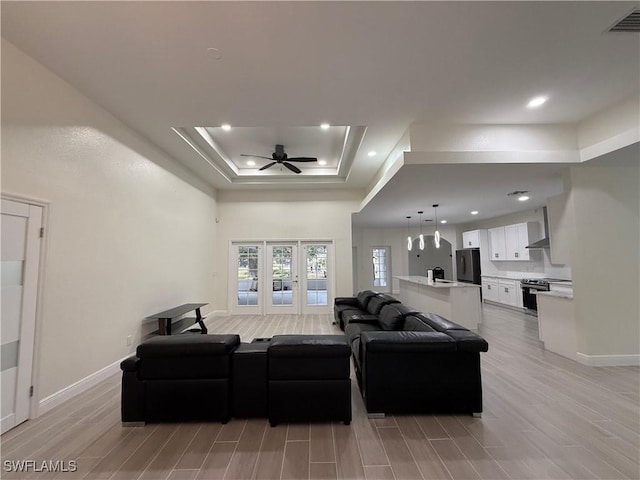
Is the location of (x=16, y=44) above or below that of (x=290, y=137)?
below

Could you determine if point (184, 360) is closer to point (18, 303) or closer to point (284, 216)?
point (18, 303)

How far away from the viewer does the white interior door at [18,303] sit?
2201 mm

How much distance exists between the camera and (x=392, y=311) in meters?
3.49

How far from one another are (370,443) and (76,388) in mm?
3067

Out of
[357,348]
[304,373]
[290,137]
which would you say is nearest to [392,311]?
[357,348]

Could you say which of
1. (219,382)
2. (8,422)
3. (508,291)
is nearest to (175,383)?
(219,382)

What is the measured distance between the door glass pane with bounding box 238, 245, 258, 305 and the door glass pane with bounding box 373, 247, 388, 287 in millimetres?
5034

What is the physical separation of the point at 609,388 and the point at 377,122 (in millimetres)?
4022

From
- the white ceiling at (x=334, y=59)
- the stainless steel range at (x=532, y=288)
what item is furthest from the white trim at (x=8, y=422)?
the stainless steel range at (x=532, y=288)

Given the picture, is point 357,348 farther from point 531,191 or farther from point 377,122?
point 531,191

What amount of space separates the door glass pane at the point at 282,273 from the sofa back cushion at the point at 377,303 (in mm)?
2864

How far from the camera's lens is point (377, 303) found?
13.8 feet

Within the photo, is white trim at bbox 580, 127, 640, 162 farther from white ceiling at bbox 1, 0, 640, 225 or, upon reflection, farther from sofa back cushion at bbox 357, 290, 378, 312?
sofa back cushion at bbox 357, 290, 378, 312

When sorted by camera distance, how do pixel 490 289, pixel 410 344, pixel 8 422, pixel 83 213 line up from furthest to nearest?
pixel 490 289 → pixel 83 213 → pixel 410 344 → pixel 8 422
